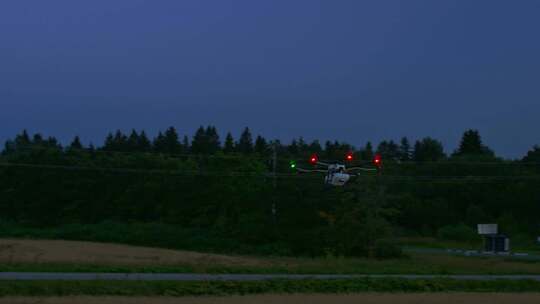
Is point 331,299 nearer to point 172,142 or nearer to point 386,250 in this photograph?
point 386,250

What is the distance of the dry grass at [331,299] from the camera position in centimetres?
2488

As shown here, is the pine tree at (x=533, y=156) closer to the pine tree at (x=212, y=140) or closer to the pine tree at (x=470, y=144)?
the pine tree at (x=470, y=144)

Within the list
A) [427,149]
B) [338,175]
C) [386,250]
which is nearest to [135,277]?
[338,175]

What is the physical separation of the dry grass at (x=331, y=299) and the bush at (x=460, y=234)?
195 ft

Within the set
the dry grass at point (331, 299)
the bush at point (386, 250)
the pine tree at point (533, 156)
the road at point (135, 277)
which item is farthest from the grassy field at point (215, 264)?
the pine tree at point (533, 156)

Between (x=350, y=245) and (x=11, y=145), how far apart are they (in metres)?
81.9

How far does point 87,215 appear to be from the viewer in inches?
3698

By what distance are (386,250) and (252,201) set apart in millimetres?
18528

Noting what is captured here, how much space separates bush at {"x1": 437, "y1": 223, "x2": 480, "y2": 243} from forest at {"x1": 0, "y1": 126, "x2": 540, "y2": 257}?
14 centimetres

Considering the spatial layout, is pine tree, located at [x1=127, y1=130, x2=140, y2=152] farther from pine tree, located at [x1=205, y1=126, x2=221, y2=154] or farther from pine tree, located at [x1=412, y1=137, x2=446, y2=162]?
pine tree, located at [x1=412, y1=137, x2=446, y2=162]

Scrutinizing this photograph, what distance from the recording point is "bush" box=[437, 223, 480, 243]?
298 feet

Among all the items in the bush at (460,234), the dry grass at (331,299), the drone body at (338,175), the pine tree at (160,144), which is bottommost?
the dry grass at (331,299)

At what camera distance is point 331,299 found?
2852cm

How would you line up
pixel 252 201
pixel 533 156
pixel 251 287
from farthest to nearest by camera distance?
pixel 533 156
pixel 252 201
pixel 251 287
